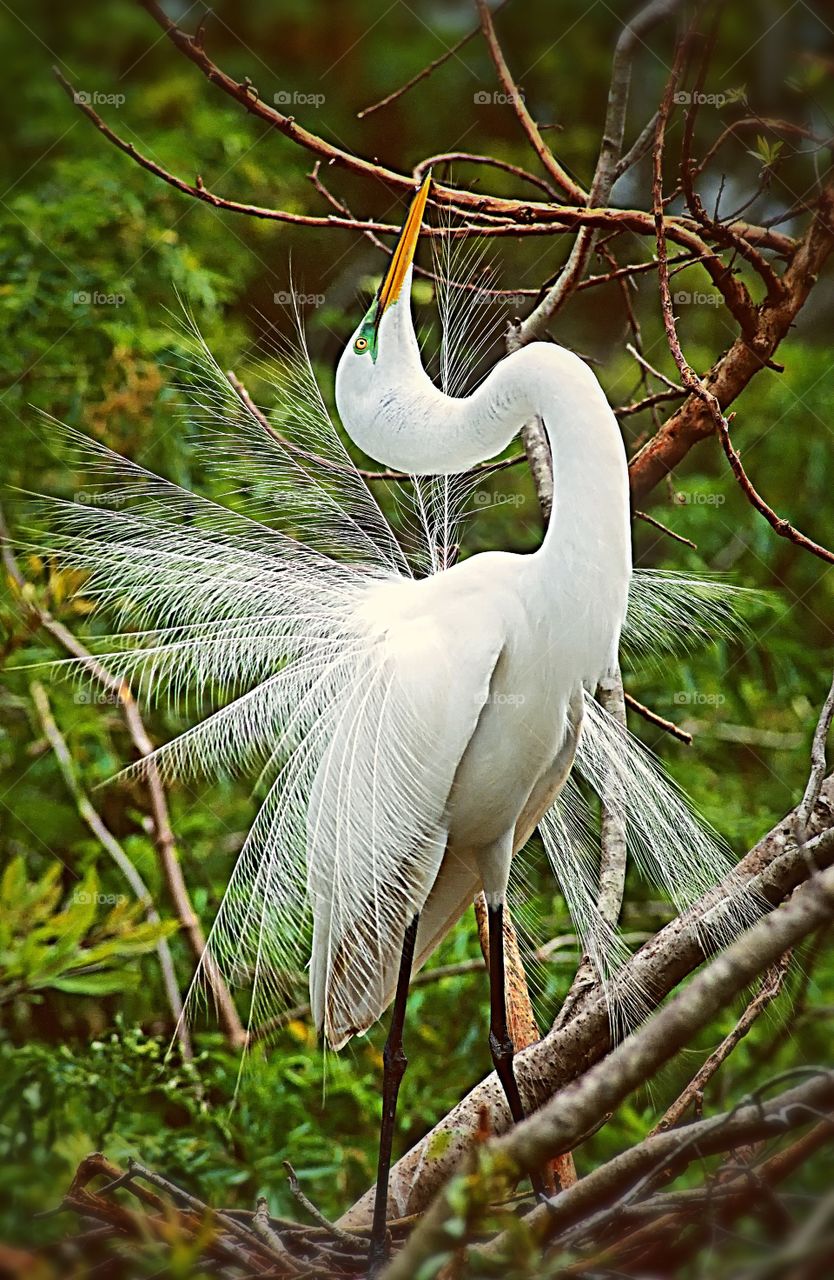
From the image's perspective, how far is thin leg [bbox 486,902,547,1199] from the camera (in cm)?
171

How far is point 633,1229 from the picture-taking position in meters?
1.29

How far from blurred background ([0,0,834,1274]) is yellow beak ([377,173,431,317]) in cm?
21

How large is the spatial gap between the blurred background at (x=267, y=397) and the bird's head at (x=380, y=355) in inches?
6.8

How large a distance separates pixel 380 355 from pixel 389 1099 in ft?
3.25

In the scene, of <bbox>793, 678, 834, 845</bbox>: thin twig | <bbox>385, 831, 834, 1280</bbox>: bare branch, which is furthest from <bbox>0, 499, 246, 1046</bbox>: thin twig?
<bbox>385, 831, 834, 1280</bbox>: bare branch

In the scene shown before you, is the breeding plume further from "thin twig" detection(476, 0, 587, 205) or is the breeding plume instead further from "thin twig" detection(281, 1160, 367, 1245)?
"thin twig" detection(476, 0, 587, 205)

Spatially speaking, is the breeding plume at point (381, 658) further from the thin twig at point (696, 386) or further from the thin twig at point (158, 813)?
the thin twig at point (158, 813)

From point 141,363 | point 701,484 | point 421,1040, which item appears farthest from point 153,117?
point 421,1040

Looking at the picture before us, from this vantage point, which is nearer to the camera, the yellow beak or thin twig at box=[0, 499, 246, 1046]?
the yellow beak

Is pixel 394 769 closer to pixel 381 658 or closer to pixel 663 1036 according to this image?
pixel 381 658

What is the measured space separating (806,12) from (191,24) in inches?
65.1

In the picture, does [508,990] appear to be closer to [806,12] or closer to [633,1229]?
[633,1229]

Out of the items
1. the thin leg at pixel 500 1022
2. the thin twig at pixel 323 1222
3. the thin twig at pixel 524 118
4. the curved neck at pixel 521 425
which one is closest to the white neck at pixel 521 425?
the curved neck at pixel 521 425

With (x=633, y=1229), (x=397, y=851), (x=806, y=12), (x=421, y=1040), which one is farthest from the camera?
(x=421, y=1040)
